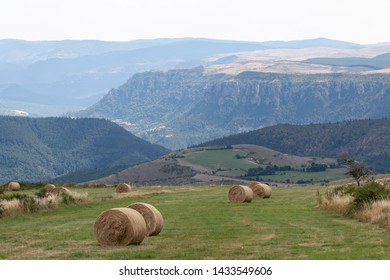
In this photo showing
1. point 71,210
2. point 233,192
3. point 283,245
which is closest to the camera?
point 283,245

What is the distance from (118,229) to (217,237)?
3.94m

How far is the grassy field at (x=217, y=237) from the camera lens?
862 inches

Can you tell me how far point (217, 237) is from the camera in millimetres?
26953

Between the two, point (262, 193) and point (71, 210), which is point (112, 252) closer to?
point (71, 210)

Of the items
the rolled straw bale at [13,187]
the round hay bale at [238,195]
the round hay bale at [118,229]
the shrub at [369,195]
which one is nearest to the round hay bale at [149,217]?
the round hay bale at [118,229]

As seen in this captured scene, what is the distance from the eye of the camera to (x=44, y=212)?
42.9 m

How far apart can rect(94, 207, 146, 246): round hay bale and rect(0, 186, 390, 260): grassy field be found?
0.39 meters

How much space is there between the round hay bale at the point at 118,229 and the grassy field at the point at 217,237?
39cm

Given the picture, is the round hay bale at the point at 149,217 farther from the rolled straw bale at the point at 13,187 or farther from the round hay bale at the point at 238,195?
the rolled straw bale at the point at 13,187

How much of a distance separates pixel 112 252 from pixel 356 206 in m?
15.7

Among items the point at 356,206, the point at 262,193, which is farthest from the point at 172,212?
the point at 262,193

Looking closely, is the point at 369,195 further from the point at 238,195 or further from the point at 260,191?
the point at 260,191

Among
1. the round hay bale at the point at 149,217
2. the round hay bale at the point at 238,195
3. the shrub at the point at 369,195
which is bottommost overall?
the round hay bale at the point at 238,195

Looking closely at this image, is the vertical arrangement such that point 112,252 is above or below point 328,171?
above
